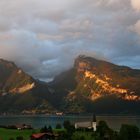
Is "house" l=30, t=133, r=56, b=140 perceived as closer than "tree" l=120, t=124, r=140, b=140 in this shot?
No

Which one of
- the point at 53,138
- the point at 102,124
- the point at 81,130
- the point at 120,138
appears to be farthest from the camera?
the point at 81,130

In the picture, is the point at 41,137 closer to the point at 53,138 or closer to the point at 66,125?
the point at 53,138

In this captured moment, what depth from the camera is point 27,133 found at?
465 feet

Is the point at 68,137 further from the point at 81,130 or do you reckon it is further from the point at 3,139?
the point at 81,130

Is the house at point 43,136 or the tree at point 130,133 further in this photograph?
the house at point 43,136

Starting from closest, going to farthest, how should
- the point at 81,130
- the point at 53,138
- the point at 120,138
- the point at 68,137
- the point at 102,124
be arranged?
the point at 120,138 < the point at 68,137 < the point at 53,138 < the point at 102,124 < the point at 81,130

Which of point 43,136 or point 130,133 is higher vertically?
point 130,133

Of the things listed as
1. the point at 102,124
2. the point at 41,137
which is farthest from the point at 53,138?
the point at 102,124

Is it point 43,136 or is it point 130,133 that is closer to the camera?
point 130,133

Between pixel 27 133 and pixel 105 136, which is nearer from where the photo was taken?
pixel 105 136

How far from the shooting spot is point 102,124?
A: 454 ft

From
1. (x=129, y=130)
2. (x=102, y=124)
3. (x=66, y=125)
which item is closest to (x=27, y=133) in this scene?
(x=66, y=125)

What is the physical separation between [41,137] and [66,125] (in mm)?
27900

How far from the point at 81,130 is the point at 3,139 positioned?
36.0m
